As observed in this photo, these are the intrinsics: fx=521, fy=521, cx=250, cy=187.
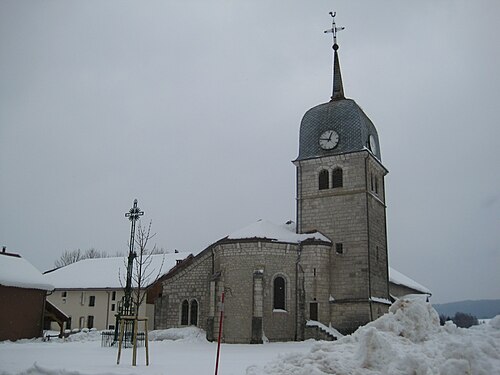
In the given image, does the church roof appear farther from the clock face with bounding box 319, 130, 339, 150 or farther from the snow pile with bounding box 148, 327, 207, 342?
the snow pile with bounding box 148, 327, 207, 342

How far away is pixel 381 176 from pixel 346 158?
449cm

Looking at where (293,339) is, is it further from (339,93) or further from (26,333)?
(339,93)

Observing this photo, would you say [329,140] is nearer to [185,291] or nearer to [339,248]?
[339,248]

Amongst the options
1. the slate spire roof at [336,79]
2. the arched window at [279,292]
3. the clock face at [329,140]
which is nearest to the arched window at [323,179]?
the clock face at [329,140]

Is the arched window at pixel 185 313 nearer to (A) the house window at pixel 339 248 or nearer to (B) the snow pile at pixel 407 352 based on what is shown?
(A) the house window at pixel 339 248

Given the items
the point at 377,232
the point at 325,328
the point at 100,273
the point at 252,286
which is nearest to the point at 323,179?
the point at 377,232

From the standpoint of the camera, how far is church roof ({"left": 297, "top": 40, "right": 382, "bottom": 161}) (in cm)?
3403

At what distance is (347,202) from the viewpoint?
33375 millimetres

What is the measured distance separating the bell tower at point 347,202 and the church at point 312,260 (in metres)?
0.06

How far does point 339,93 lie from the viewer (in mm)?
38312

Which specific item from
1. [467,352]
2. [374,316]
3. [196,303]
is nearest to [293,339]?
[374,316]

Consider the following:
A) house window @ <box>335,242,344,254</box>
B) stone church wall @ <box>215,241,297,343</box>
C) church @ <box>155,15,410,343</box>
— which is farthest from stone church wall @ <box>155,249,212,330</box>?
house window @ <box>335,242,344,254</box>

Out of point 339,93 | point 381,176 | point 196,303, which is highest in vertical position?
point 339,93

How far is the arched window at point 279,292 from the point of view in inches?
1220
